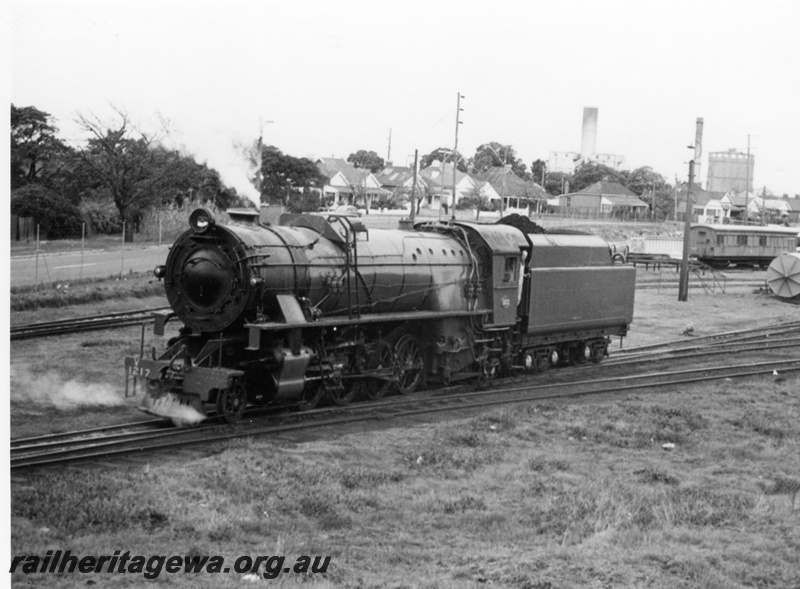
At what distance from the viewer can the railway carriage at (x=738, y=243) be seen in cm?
5147

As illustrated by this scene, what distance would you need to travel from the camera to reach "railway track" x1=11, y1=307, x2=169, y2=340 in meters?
18.0

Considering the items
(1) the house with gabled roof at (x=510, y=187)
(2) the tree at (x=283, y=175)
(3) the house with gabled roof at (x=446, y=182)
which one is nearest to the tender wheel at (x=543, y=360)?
(2) the tree at (x=283, y=175)

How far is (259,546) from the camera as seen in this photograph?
7508 millimetres

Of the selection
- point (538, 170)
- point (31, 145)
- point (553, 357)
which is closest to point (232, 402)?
point (553, 357)

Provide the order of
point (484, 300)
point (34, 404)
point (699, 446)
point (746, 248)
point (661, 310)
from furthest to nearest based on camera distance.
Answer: point (746, 248), point (661, 310), point (484, 300), point (34, 404), point (699, 446)

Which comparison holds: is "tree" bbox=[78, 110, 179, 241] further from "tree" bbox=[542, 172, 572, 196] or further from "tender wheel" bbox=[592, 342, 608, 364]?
"tree" bbox=[542, 172, 572, 196]

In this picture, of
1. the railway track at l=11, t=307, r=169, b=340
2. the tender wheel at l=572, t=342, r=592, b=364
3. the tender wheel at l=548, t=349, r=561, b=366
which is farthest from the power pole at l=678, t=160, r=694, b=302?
the railway track at l=11, t=307, r=169, b=340

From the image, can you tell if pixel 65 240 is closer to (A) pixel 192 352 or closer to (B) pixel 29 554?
(A) pixel 192 352

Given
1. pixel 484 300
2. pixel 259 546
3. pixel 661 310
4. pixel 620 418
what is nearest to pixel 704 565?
pixel 259 546

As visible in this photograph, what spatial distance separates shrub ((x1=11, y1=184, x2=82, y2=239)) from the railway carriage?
3781 cm

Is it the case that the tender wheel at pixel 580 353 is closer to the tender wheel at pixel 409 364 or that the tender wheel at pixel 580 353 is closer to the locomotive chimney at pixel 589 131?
the tender wheel at pixel 409 364

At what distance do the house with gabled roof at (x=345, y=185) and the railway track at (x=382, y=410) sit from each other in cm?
3186

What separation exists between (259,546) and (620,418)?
8.02 m

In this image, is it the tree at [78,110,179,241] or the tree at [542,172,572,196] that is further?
the tree at [542,172,572,196]
